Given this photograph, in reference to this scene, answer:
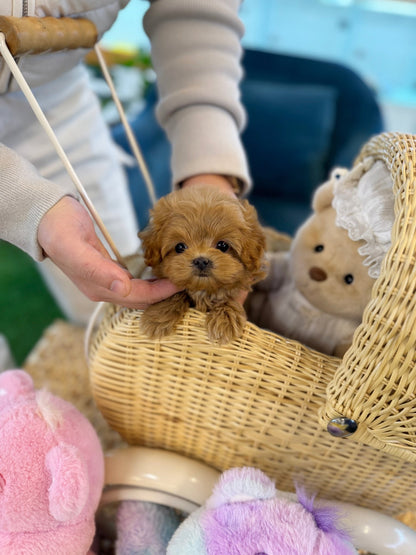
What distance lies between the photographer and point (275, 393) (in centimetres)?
69

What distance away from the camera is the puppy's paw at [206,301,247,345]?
2.10ft

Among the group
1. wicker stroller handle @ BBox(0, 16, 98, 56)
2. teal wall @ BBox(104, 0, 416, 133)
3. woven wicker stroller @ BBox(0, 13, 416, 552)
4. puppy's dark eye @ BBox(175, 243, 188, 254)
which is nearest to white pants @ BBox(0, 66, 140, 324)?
wicker stroller handle @ BBox(0, 16, 98, 56)

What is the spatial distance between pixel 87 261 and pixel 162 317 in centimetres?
13

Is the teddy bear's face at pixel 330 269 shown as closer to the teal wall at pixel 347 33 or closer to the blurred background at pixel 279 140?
the blurred background at pixel 279 140

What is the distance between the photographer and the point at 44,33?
66 cm

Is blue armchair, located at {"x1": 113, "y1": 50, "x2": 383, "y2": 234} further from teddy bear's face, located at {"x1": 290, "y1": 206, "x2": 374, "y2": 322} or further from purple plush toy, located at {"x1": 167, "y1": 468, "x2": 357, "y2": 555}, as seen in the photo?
purple plush toy, located at {"x1": 167, "y1": 468, "x2": 357, "y2": 555}

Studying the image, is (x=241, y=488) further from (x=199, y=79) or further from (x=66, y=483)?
(x=199, y=79)

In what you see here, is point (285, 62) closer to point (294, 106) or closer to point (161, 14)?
point (294, 106)

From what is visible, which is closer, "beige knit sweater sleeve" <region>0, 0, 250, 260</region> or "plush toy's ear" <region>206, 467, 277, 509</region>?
"plush toy's ear" <region>206, 467, 277, 509</region>

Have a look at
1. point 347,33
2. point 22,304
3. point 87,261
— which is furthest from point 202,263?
point 347,33

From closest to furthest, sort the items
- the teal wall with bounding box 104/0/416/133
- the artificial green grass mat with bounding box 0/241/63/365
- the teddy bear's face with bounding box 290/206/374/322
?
the teddy bear's face with bounding box 290/206/374/322 → the artificial green grass mat with bounding box 0/241/63/365 → the teal wall with bounding box 104/0/416/133

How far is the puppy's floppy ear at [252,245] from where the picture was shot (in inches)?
26.0

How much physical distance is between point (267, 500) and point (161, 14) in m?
0.86

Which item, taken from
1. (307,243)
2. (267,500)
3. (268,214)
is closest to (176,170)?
(307,243)
